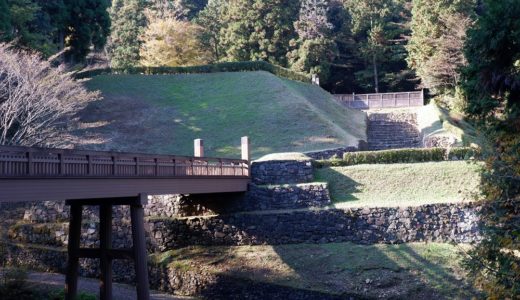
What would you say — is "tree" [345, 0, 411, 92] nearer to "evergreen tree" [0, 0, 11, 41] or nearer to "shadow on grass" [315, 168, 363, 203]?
"shadow on grass" [315, 168, 363, 203]

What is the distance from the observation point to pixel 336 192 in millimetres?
24359

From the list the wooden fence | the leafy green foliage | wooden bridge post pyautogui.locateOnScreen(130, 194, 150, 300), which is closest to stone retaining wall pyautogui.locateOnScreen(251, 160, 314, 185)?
wooden bridge post pyautogui.locateOnScreen(130, 194, 150, 300)

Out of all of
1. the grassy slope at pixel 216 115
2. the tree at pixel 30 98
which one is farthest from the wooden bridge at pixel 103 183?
the grassy slope at pixel 216 115

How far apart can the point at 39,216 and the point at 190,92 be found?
18526mm

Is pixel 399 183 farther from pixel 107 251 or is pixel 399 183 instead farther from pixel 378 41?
pixel 378 41

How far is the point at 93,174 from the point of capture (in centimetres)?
1522

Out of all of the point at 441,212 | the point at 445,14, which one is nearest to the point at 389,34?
the point at 445,14

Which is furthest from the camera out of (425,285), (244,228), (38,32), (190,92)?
(190,92)

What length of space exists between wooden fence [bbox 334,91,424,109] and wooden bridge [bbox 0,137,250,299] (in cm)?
2674

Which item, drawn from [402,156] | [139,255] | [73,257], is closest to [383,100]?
[402,156]

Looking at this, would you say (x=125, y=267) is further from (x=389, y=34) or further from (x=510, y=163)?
(x=389, y=34)

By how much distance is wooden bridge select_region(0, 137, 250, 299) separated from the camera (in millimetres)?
13156

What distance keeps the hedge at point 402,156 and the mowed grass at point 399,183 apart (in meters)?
0.62

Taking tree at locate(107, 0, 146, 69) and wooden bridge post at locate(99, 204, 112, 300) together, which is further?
tree at locate(107, 0, 146, 69)
